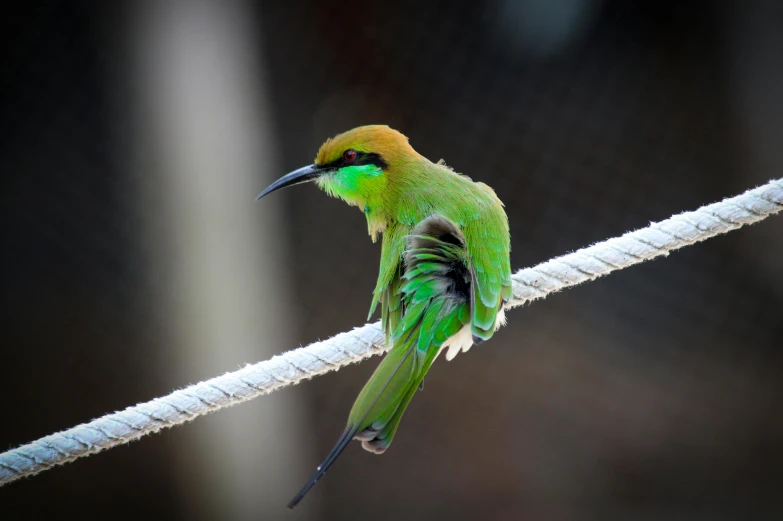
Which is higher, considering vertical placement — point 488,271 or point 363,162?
point 363,162

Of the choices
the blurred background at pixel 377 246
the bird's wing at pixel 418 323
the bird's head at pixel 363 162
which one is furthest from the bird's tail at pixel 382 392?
the blurred background at pixel 377 246

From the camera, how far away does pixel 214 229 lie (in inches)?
66.5

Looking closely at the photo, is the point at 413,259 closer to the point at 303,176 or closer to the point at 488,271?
the point at 488,271

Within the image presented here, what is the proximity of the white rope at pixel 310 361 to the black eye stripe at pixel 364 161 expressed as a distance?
0.80 feet

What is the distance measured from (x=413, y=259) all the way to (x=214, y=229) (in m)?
1.06

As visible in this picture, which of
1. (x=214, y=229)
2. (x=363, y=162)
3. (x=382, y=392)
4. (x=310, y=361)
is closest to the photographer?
(x=382, y=392)

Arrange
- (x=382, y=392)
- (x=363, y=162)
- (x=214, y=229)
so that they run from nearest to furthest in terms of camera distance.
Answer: (x=382, y=392) < (x=363, y=162) < (x=214, y=229)

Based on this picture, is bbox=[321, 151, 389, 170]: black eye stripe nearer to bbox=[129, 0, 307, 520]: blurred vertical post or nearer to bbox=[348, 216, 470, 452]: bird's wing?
bbox=[348, 216, 470, 452]: bird's wing

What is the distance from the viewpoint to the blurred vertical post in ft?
5.42

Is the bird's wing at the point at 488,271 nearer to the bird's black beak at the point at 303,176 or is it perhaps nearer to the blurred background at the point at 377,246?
the bird's black beak at the point at 303,176

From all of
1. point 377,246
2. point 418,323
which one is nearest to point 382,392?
point 418,323

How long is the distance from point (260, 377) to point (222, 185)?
41.4 inches

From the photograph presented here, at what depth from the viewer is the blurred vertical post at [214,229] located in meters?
1.65

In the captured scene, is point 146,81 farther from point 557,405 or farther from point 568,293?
point 557,405
